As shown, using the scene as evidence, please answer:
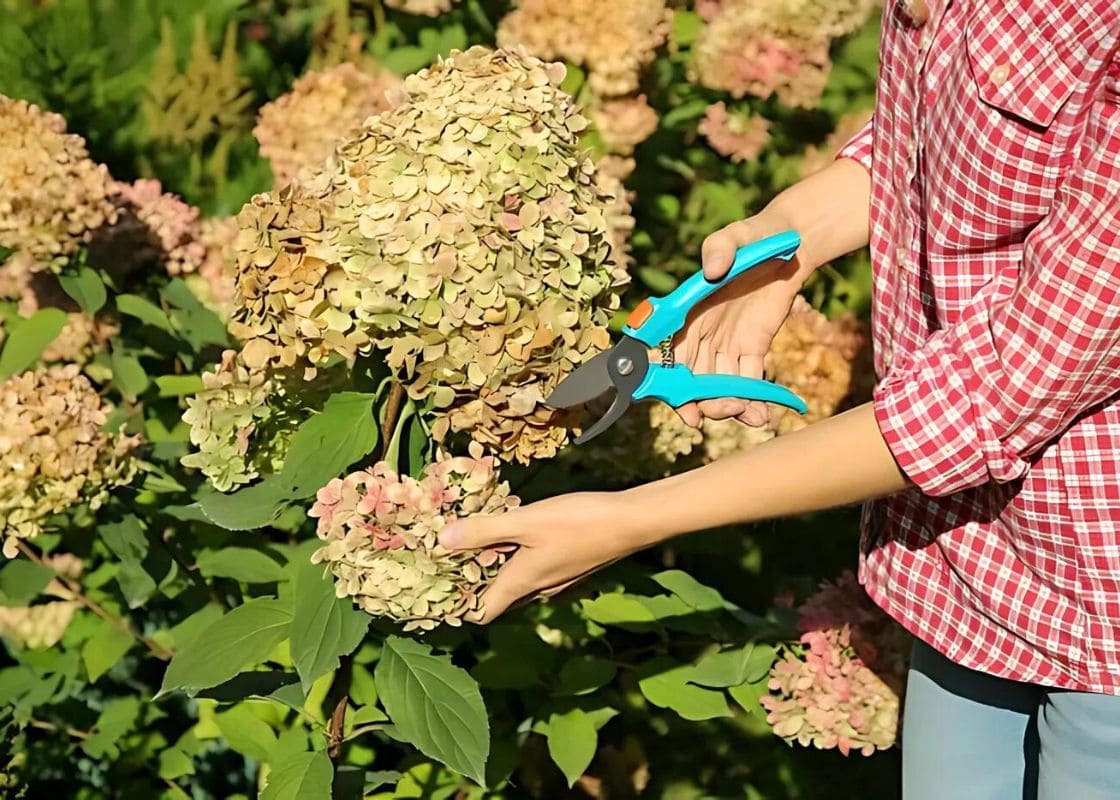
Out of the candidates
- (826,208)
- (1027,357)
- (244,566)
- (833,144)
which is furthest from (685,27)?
(1027,357)

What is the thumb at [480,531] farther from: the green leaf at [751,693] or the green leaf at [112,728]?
the green leaf at [112,728]

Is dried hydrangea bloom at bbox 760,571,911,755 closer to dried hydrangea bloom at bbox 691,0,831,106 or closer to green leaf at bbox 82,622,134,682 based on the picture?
dried hydrangea bloom at bbox 691,0,831,106

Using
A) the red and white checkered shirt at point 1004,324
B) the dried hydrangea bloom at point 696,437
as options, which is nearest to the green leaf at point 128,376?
the dried hydrangea bloom at point 696,437

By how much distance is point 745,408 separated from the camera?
1.41 metres

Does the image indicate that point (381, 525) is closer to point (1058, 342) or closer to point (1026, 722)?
point (1058, 342)

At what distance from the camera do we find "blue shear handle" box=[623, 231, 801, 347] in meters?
1.29

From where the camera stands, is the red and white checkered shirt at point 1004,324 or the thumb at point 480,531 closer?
the red and white checkered shirt at point 1004,324

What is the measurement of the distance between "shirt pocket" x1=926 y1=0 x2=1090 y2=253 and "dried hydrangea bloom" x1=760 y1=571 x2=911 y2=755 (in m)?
0.70

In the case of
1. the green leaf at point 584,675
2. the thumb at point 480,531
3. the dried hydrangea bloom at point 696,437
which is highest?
the thumb at point 480,531

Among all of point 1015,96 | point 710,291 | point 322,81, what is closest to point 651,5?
point 322,81

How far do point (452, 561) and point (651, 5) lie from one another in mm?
948

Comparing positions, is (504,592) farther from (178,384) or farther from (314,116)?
(314,116)

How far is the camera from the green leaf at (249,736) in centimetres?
175

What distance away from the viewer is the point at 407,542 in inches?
48.4
